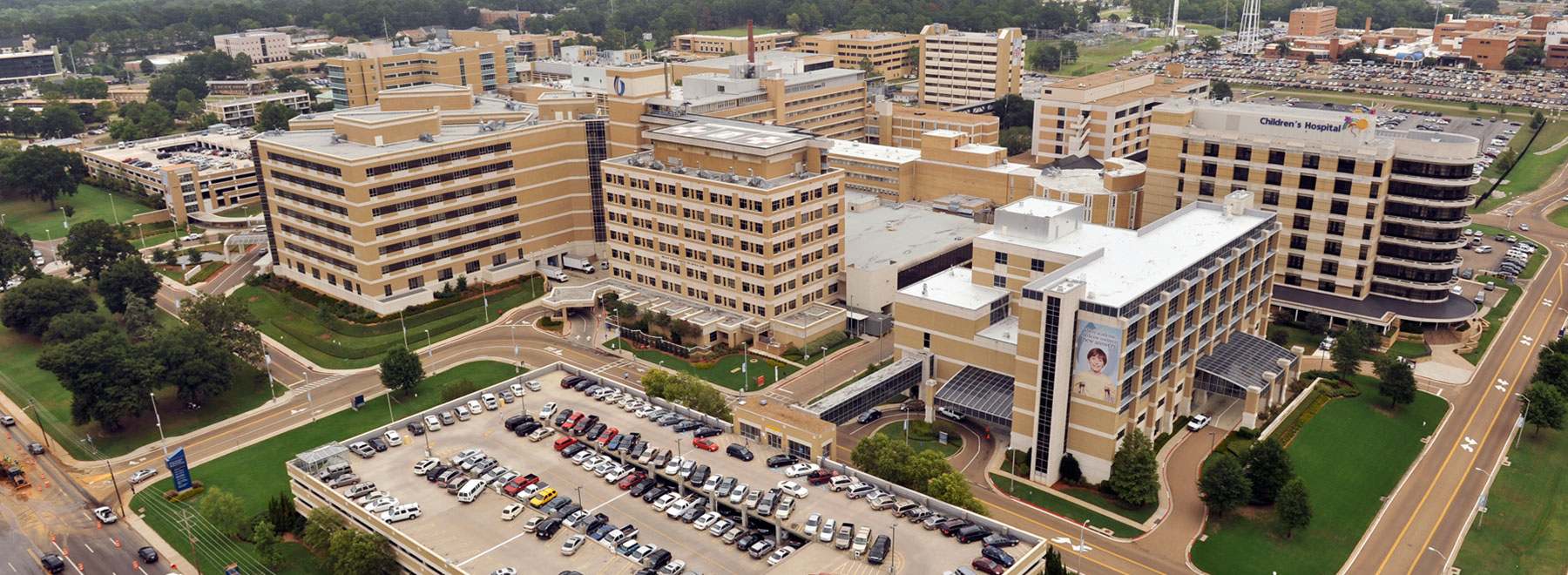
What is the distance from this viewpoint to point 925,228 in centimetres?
15838

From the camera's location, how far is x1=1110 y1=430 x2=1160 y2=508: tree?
93688 mm

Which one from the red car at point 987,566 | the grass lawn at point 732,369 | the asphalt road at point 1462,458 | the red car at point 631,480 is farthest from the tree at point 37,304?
the asphalt road at point 1462,458

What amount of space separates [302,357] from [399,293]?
1632cm

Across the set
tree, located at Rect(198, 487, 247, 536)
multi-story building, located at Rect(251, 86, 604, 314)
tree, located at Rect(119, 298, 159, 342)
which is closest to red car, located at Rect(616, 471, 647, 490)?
tree, located at Rect(198, 487, 247, 536)

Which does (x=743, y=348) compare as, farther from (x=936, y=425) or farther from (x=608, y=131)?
(x=608, y=131)

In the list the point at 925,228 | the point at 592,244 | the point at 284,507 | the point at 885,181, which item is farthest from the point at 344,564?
the point at 885,181

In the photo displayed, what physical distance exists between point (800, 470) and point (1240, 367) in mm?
53733

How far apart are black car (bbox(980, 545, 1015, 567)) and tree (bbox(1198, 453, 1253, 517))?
26.3m

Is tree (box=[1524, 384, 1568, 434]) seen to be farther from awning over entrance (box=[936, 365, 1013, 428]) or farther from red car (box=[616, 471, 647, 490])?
red car (box=[616, 471, 647, 490])

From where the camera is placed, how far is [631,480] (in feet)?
291

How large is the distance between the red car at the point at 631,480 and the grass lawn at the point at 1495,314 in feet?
340

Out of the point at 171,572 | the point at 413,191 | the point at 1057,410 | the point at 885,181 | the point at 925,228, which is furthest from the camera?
the point at 885,181

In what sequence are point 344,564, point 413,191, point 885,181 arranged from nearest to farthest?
1. point 344,564
2. point 413,191
3. point 885,181

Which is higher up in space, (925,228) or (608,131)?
(608,131)
